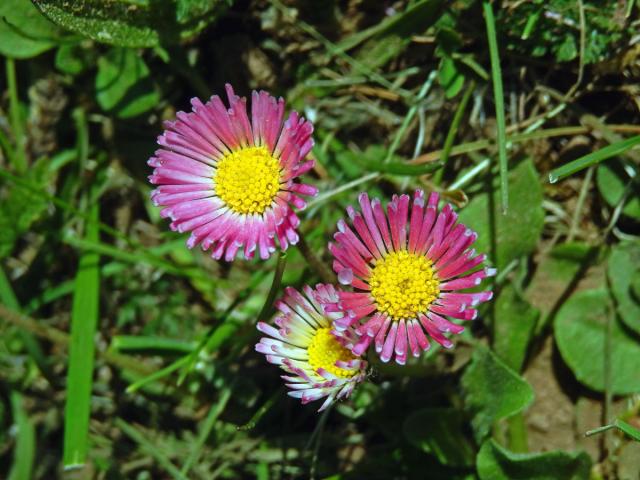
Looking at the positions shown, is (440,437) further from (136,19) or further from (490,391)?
(136,19)

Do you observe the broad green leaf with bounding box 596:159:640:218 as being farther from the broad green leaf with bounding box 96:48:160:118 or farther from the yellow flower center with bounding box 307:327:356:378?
the broad green leaf with bounding box 96:48:160:118

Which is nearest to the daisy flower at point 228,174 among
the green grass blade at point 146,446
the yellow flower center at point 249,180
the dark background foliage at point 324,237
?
the yellow flower center at point 249,180

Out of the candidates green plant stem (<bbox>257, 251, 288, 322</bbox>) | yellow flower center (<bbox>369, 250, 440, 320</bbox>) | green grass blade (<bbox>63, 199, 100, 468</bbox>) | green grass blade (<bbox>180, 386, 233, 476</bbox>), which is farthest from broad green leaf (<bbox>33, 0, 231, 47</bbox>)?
green grass blade (<bbox>180, 386, 233, 476</bbox>)

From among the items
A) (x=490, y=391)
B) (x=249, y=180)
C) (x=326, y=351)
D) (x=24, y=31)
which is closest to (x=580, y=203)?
(x=490, y=391)

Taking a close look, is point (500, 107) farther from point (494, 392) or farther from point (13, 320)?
point (13, 320)

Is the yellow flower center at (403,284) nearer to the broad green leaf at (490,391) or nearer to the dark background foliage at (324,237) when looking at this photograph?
the dark background foliage at (324,237)
